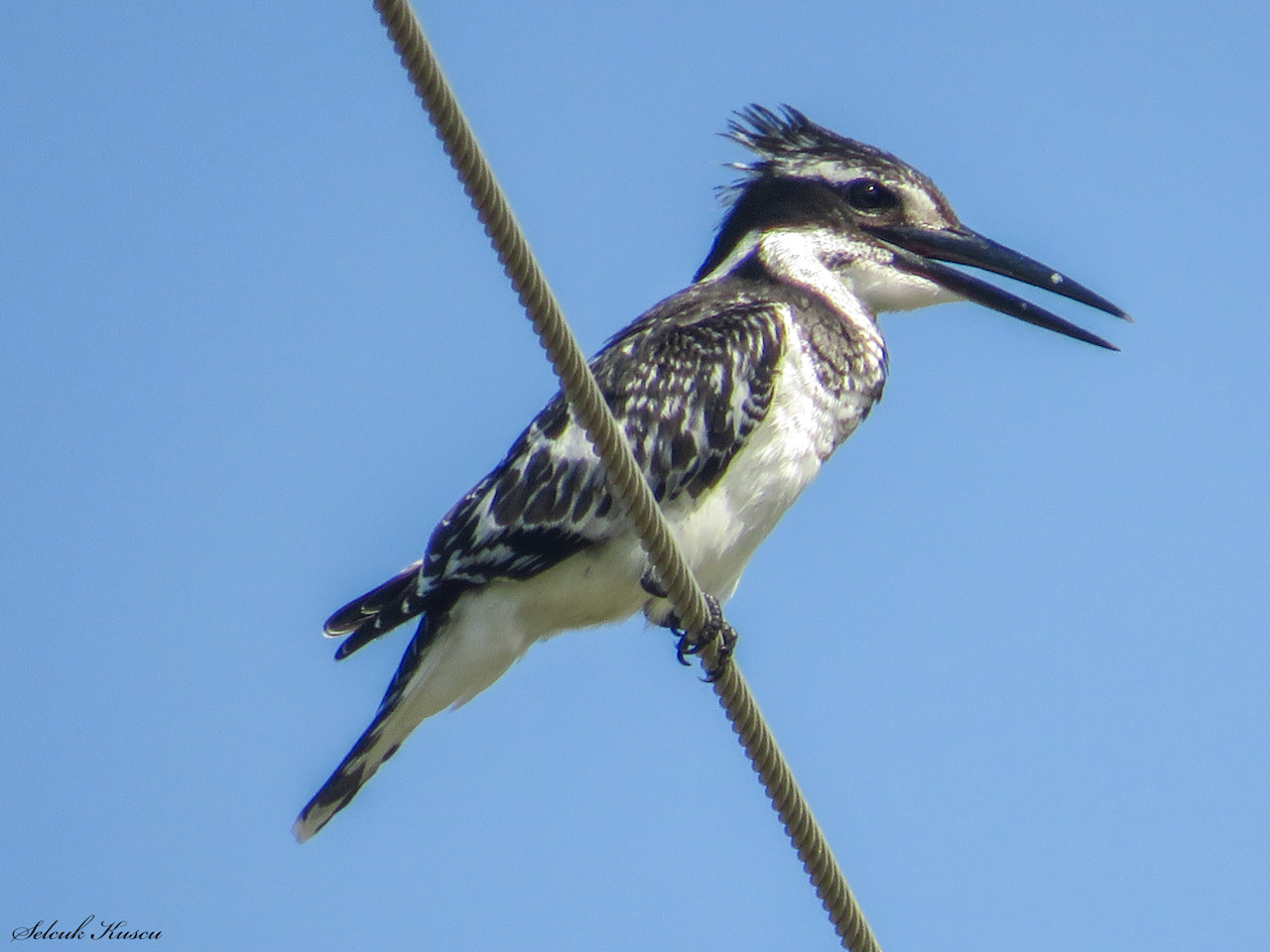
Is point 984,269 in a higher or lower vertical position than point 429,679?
higher

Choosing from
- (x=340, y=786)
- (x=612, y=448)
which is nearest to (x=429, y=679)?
(x=340, y=786)

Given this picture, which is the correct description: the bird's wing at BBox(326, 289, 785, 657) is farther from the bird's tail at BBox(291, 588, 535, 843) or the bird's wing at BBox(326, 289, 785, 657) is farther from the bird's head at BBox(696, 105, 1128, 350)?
the bird's head at BBox(696, 105, 1128, 350)

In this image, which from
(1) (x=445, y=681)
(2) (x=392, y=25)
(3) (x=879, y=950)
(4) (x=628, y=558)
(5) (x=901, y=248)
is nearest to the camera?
(2) (x=392, y=25)

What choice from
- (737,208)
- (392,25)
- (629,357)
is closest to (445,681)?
(629,357)

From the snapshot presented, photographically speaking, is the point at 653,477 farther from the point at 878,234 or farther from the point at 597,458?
the point at 878,234

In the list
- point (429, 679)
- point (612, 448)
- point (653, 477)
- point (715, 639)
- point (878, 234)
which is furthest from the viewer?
point (878, 234)

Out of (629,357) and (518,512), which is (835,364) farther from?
(518,512)

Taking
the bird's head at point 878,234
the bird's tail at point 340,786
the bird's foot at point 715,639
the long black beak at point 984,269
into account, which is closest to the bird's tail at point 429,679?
the bird's tail at point 340,786
